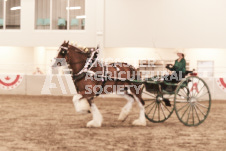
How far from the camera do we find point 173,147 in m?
8.17

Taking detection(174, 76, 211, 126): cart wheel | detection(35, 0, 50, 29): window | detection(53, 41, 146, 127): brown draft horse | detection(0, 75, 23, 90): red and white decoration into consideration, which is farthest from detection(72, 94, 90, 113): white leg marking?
detection(35, 0, 50, 29): window

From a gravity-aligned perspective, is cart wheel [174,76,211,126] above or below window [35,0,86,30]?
below

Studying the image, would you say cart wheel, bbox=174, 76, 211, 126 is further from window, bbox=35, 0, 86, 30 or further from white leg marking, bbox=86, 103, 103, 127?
window, bbox=35, 0, 86, 30

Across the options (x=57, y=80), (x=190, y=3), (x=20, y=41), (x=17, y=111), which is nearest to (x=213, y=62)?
(x=190, y=3)

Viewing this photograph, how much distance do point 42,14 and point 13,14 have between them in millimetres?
1654

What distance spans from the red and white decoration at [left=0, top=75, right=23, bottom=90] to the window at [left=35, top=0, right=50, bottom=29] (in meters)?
4.41

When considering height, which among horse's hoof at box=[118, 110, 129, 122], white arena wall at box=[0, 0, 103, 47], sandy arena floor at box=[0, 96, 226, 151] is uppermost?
white arena wall at box=[0, 0, 103, 47]

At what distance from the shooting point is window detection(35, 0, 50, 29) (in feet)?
75.8

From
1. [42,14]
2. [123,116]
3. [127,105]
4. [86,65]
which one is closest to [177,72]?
[127,105]

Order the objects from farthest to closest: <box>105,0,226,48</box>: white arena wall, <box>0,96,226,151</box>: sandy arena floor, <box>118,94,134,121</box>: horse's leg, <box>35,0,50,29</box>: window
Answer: <box>35,0,50,29</box>: window
<box>105,0,226,48</box>: white arena wall
<box>118,94,134,121</box>: horse's leg
<box>0,96,226,151</box>: sandy arena floor

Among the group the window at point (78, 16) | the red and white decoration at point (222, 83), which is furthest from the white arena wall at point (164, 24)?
the red and white decoration at point (222, 83)

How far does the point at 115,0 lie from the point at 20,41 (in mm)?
5688

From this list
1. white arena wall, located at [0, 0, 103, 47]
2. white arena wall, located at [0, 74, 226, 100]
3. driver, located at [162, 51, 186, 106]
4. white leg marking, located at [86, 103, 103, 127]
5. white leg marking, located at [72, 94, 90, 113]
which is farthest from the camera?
white arena wall, located at [0, 0, 103, 47]

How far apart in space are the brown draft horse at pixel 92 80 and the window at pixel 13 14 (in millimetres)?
13550
